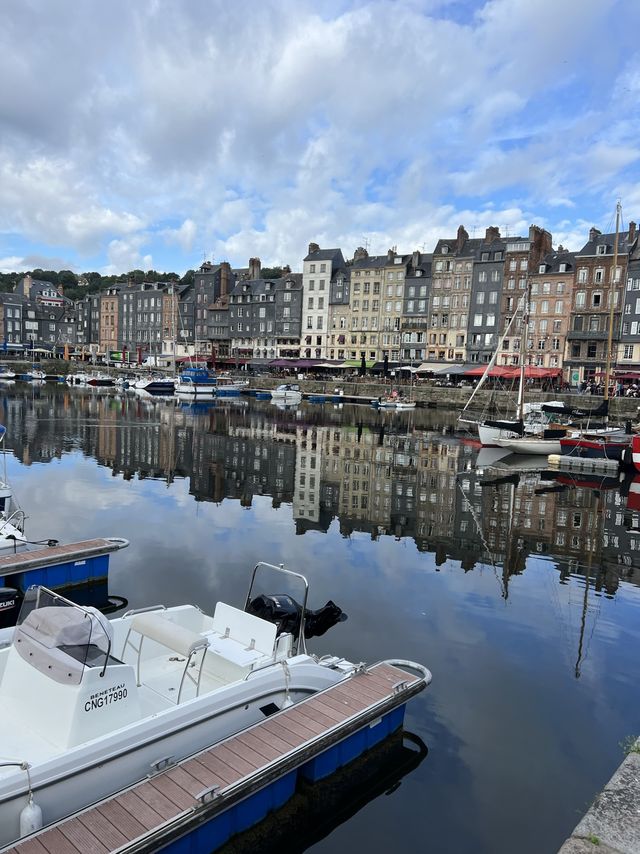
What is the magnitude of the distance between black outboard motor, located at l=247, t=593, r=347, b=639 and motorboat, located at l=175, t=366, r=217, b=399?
6423 cm

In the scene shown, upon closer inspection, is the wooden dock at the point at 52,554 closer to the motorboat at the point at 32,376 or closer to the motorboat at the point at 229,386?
the motorboat at the point at 229,386

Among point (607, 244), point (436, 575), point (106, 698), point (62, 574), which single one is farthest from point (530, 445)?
point (607, 244)

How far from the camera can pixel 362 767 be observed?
7719mm

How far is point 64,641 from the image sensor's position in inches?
256

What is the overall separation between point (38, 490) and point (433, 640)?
16475mm

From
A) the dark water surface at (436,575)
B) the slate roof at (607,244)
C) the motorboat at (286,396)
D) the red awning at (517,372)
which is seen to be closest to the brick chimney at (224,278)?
the motorboat at (286,396)

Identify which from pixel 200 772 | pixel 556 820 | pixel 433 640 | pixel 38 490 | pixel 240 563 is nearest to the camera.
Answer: pixel 200 772

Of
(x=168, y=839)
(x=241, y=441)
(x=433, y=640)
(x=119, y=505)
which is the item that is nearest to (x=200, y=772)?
(x=168, y=839)

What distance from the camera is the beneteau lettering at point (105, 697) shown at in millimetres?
6199

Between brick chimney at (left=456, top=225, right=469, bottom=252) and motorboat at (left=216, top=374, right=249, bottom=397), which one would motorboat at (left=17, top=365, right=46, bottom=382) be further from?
brick chimney at (left=456, top=225, right=469, bottom=252)

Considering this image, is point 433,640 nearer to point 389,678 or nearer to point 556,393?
point 389,678

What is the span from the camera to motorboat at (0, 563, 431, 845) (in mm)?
5703

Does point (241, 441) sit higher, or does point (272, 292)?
point (272, 292)

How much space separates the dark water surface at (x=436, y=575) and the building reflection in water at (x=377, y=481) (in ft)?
0.43
